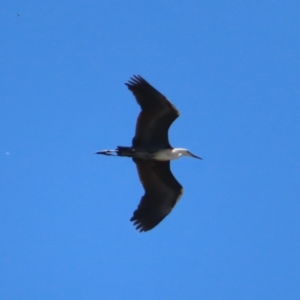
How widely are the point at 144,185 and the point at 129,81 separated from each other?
7.71 ft

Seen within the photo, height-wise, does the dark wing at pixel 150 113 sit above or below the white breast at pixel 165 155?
above

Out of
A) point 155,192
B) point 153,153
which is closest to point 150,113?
point 153,153

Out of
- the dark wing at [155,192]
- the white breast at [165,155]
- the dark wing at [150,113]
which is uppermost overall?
the dark wing at [150,113]

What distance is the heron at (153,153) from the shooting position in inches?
979

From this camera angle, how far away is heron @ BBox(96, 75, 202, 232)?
979 inches

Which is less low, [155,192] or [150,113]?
[150,113]

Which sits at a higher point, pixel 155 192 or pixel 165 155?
pixel 165 155

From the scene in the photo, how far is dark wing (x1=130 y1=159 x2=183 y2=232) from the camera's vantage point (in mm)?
25172

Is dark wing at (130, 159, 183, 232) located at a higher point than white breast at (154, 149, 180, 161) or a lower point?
lower

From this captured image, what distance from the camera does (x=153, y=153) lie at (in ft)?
82.7

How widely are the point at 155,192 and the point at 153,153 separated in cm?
90

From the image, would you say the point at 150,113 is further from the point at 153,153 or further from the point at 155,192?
the point at 155,192

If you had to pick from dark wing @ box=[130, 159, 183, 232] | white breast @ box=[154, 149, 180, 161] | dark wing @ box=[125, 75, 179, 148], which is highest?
dark wing @ box=[125, 75, 179, 148]

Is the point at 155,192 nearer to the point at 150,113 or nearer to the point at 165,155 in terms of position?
the point at 165,155
